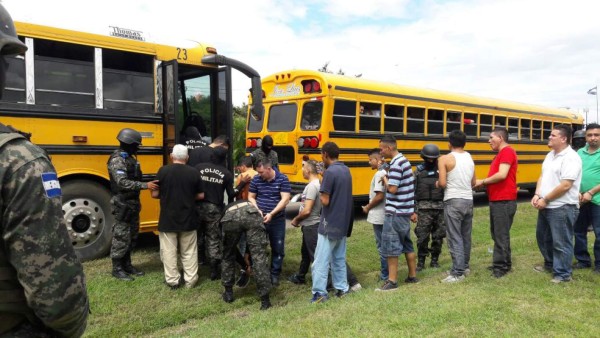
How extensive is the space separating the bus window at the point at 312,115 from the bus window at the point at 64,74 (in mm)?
4355

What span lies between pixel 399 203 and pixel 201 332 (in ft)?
7.91

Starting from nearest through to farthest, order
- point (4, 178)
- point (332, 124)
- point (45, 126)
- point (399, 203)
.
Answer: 1. point (4, 178)
2. point (399, 203)
3. point (45, 126)
4. point (332, 124)

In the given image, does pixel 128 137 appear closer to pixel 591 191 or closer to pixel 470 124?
pixel 591 191

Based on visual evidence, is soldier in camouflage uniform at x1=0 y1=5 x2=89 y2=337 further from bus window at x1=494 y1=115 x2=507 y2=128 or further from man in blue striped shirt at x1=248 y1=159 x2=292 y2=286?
bus window at x1=494 y1=115 x2=507 y2=128

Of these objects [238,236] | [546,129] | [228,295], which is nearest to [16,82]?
[238,236]

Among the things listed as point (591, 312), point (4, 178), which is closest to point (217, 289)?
point (591, 312)

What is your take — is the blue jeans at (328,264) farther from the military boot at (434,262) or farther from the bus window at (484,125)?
the bus window at (484,125)

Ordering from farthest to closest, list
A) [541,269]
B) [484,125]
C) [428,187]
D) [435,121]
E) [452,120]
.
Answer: [484,125] → [452,120] → [435,121] → [428,187] → [541,269]

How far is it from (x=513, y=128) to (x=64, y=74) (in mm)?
11612

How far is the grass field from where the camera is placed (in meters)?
3.63

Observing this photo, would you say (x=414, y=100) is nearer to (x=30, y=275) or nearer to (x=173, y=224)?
(x=173, y=224)

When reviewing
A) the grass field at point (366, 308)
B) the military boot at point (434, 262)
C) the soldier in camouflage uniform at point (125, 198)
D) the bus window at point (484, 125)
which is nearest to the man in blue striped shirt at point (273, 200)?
the grass field at point (366, 308)

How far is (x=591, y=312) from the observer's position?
3887 millimetres

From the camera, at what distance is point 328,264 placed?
4.83 m
